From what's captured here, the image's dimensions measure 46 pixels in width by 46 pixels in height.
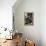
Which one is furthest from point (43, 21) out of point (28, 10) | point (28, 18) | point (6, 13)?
point (6, 13)

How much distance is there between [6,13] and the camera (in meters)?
4.42

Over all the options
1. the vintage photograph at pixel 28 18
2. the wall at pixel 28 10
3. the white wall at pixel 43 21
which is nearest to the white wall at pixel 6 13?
the wall at pixel 28 10

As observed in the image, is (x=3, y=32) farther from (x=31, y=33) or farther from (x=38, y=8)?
(x=38, y=8)

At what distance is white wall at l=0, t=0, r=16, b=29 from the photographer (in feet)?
14.4

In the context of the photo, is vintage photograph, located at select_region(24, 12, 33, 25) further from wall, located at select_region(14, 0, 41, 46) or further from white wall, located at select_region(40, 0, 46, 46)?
white wall, located at select_region(40, 0, 46, 46)

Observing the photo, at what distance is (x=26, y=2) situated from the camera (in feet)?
19.1

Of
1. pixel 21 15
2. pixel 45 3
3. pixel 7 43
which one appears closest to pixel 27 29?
pixel 21 15

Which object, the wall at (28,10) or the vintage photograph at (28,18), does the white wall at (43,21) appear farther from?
the vintage photograph at (28,18)

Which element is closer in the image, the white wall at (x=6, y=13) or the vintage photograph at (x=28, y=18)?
the white wall at (x=6, y=13)

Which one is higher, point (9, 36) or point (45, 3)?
point (45, 3)

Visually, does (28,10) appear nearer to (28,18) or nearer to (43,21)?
(28,18)

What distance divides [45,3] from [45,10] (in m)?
0.31

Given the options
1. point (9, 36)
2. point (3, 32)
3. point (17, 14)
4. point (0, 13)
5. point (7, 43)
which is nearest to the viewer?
point (7, 43)

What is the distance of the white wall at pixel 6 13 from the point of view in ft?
14.4
